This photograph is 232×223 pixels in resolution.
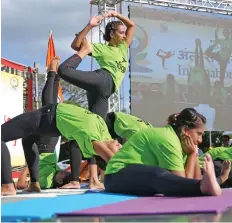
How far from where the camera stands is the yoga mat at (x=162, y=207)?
5.85ft

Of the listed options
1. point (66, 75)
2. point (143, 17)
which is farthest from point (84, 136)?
point (143, 17)

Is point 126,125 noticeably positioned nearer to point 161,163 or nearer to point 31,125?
point 31,125

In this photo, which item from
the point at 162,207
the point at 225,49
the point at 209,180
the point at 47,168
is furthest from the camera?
the point at 225,49

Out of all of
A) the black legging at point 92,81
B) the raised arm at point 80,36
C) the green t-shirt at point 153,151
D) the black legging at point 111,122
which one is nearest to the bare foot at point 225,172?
the black legging at point 111,122

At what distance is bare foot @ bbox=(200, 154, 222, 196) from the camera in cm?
220

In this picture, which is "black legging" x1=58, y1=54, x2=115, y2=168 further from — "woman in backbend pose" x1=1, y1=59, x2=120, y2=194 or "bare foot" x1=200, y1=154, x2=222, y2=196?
"bare foot" x1=200, y1=154, x2=222, y2=196

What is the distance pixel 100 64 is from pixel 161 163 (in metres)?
1.34

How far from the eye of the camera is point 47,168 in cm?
378

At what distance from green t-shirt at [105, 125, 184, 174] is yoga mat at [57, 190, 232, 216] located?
214 millimetres

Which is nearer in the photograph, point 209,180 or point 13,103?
point 209,180

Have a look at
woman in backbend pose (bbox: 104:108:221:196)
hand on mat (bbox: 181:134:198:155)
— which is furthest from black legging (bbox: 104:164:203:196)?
hand on mat (bbox: 181:134:198:155)

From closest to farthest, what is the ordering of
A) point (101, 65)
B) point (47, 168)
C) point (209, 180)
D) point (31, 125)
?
point (209, 180) → point (31, 125) → point (101, 65) → point (47, 168)

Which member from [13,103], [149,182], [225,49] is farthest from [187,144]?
[225,49]

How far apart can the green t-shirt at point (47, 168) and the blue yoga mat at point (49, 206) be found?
4.41 feet
